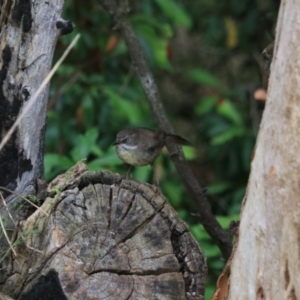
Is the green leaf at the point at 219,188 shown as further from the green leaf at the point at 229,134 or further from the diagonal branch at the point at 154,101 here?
the diagonal branch at the point at 154,101

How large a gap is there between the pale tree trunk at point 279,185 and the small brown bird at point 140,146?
1535mm

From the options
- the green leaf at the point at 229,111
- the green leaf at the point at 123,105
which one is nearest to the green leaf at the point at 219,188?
the green leaf at the point at 229,111

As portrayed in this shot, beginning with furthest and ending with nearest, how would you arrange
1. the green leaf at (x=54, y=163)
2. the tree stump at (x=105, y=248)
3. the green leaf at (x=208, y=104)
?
the green leaf at (x=208, y=104) < the green leaf at (x=54, y=163) < the tree stump at (x=105, y=248)

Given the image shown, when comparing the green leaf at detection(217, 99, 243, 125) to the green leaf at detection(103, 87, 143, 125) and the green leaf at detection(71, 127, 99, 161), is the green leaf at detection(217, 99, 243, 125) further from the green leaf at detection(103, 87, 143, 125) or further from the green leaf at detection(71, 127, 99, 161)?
the green leaf at detection(71, 127, 99, 161)

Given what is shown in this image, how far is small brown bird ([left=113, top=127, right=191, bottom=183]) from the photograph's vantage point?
393 centimetres

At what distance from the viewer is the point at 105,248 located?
2.54 metres

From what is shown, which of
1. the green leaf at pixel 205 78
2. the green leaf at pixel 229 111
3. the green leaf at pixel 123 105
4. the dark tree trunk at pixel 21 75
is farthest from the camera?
the green leaf at pixel 205 78

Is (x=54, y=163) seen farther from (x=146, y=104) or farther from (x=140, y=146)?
(x=146, y=104)

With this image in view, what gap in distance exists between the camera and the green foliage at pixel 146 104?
4449 mm

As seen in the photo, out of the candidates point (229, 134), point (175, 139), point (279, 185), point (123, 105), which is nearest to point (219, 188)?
point (229, 134)

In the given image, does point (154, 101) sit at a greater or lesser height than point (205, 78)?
lesser

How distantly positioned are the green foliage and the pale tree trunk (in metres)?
1.26

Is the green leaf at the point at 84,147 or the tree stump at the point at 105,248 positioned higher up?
the green leaf at the point at 84,147

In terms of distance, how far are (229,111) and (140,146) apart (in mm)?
2070
